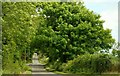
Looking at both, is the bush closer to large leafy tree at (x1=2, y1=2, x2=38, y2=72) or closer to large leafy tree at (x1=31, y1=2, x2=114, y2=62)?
large leafy tree at (x1=31, y1=2, x2=114, y2=62)

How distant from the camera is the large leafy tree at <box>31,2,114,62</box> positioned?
22969 mm

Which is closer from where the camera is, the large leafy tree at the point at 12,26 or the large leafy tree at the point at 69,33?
the large leafy tree at the point at 12,26

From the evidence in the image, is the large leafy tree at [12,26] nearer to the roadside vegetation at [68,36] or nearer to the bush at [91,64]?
the bush at [91,64]

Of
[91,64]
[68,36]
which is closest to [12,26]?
[91,64]

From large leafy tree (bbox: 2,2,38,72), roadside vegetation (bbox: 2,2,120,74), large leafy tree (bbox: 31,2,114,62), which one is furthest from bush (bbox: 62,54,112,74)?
large leafy tree (bbox: 2,2,38,72)

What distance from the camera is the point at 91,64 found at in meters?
17.0

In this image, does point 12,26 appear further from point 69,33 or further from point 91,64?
point 69,33

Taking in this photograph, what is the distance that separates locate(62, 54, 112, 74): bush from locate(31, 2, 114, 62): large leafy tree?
2737 mm

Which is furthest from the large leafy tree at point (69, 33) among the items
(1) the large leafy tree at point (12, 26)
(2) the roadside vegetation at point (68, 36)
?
(1) the large leafy tree at point (12, 26)

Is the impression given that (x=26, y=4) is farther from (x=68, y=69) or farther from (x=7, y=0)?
(x=68, y=69)

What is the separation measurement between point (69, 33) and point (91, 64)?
6.81m

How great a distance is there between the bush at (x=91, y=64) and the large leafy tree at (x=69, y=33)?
108 inches

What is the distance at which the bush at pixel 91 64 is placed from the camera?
15708 millimetres

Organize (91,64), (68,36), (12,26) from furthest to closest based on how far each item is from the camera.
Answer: (68,36) < (91,64) < (12,26)
